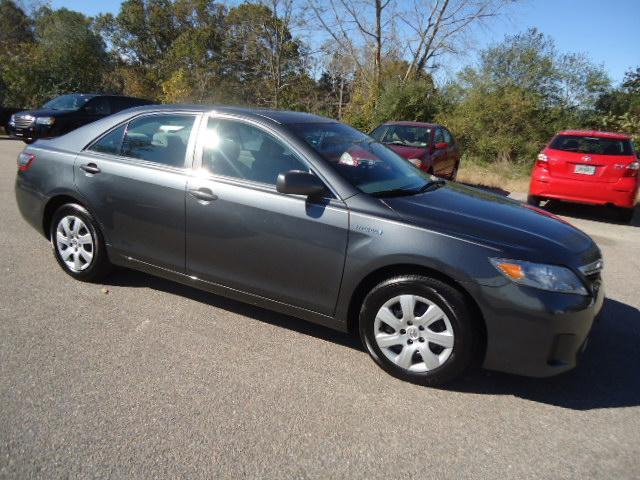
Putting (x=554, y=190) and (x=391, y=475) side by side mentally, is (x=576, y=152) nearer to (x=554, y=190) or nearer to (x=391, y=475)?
(x=554, y=190)

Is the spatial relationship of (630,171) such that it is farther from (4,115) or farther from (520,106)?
(4,115)

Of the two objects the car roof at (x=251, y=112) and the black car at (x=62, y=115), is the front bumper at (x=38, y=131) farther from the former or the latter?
the car roof at (x=251, y=112)

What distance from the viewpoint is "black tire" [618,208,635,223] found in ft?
29.7

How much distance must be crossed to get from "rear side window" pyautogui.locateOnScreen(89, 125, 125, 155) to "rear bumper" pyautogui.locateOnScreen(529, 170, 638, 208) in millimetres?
7532

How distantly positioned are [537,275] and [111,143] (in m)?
3.43

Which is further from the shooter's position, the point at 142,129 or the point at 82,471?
the point at 142,129

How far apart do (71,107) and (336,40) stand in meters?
14.4

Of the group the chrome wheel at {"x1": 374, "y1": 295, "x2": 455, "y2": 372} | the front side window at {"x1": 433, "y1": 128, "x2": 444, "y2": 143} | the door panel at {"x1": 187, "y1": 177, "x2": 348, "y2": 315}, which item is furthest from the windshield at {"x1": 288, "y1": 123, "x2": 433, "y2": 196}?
the front side window at {"x1": 433, "y1": 128, "x2": 444, "y2": 143}

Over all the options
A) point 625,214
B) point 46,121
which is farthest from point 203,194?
point 46,121

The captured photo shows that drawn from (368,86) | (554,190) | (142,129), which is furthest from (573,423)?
(368,86)

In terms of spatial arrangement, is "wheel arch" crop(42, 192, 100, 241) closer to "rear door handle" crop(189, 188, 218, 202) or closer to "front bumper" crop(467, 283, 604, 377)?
"rear door handle" crop(189, 188, 218, 202)

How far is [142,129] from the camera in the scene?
412 centimetres

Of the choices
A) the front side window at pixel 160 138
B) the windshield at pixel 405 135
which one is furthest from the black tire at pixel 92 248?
the windshield at pixel 405 135

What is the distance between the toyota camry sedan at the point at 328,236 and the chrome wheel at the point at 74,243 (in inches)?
0.6
